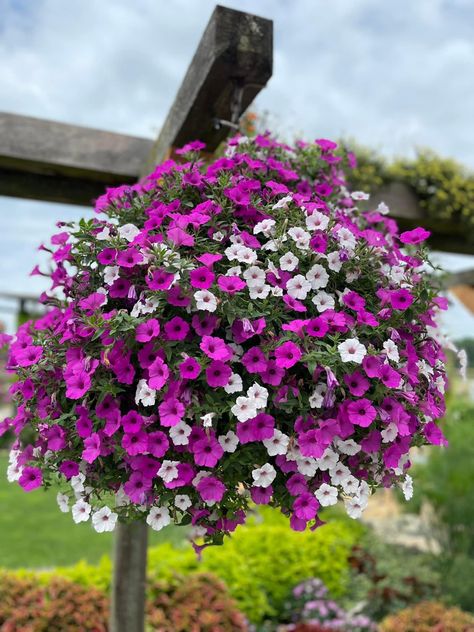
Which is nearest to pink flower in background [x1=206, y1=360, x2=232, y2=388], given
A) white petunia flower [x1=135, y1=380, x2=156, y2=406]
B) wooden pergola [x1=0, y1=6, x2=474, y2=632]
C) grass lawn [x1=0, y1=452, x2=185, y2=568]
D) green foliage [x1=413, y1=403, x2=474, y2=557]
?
white petunia flower [x1=135, y1=380, x2=156, y2=406]

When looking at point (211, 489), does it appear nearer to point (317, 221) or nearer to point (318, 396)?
point (318, 396)

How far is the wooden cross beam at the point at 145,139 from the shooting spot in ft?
5.87

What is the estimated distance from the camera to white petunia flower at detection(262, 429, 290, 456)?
1.14 meters

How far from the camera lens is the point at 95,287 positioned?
139 centimetres

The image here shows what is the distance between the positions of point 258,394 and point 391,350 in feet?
0.92

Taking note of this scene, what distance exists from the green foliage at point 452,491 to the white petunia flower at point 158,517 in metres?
4.34

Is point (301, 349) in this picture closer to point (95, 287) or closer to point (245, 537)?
point (95, 287)

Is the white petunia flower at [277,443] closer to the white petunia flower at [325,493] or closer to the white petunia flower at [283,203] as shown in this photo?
the white petunia flower at [325,493]

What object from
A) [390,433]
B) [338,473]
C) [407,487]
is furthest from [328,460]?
[407,487]

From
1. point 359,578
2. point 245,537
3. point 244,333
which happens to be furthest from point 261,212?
point 359,578

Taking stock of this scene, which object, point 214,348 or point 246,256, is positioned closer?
point 214,348

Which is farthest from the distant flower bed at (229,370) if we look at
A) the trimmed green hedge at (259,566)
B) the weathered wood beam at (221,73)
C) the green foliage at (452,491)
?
the green foliage at (452,491)

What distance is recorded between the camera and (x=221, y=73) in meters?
1.83

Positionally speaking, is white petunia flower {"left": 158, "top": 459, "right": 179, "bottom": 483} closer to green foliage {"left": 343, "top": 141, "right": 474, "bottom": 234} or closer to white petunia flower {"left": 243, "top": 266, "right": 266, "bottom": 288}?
white petunia flower {"left": 243, "top": 266, "right": 266, "bottom": 288}
